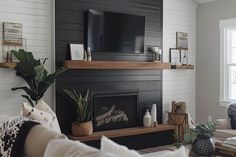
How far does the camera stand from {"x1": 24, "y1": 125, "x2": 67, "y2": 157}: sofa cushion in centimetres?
163

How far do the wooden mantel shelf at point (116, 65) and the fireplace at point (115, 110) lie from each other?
0.44 m

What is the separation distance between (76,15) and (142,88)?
172cm

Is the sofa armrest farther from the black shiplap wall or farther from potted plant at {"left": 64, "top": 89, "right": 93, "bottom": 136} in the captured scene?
potted plant at {"left": 64, "top": 89, "right": 93, "bottom": 136}

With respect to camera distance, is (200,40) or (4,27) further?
(200,40)

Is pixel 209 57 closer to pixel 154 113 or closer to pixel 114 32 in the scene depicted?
pixel 154 113

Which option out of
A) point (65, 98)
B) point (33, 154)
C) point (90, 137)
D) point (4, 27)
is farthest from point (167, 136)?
point (33, 154)

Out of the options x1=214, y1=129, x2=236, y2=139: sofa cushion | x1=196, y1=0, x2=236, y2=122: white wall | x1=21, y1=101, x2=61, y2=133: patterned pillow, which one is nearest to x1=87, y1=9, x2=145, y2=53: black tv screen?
x1=196, y1=0, x2=236, y2=122: white wall

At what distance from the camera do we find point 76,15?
15.7ft

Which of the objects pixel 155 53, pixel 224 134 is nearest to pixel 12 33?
pixel 155 53

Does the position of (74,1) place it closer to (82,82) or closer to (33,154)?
(82,82)

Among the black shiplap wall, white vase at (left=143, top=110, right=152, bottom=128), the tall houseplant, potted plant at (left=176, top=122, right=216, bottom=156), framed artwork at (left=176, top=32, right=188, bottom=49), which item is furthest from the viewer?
framed artwork at (left=176, top=32, right=188, bottom=49)

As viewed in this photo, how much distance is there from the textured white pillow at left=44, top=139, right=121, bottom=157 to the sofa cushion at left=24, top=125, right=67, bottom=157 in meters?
0.09

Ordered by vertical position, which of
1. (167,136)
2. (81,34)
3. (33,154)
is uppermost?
(81,34)

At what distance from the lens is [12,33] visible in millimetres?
4297
